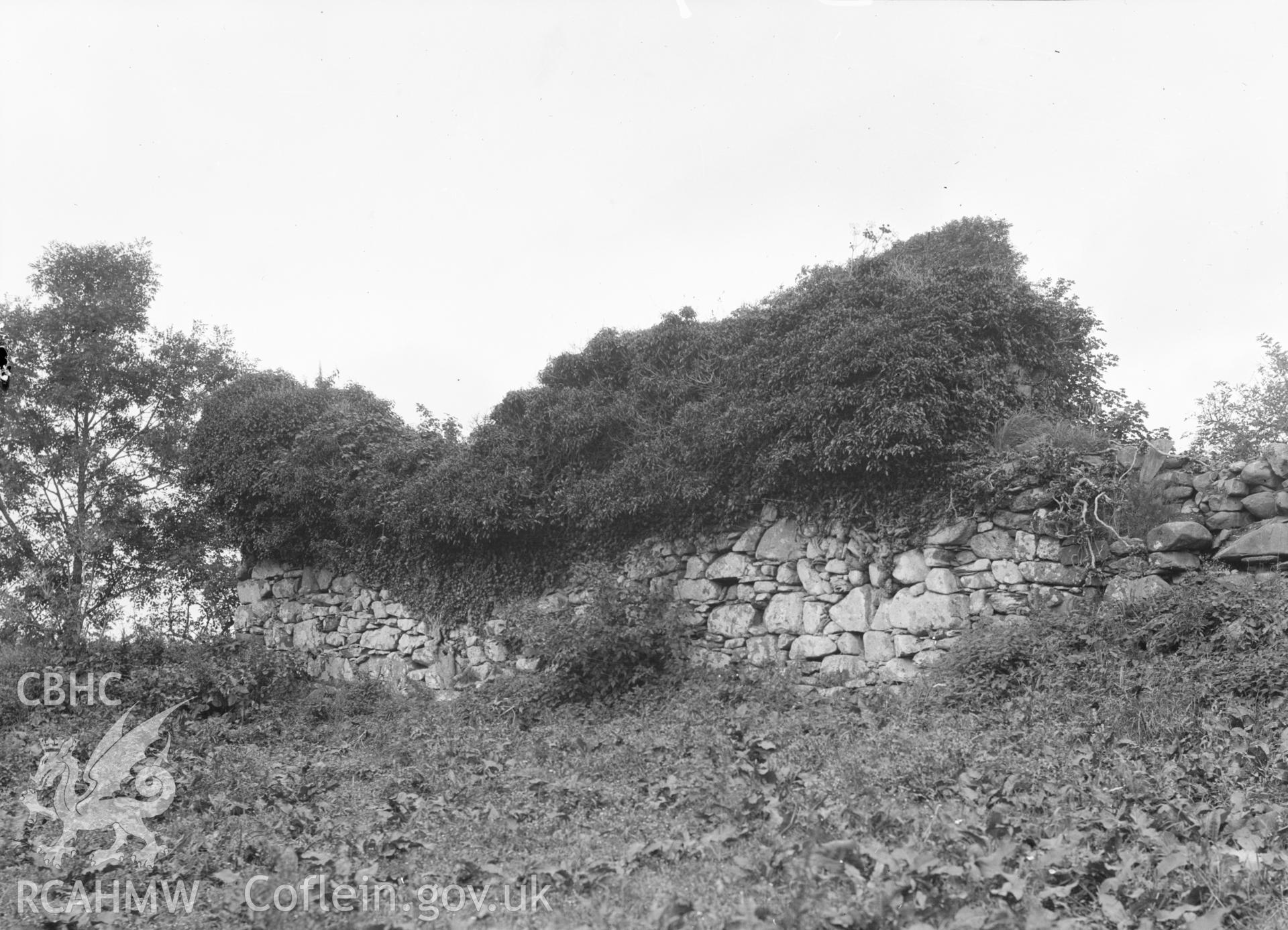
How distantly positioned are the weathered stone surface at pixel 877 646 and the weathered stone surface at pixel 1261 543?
283 centimetres

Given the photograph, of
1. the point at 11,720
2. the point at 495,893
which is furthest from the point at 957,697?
the point at 11,720

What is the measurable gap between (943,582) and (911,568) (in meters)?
0.34

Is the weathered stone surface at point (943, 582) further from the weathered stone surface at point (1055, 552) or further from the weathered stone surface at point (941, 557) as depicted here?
the weathered stone surface at point (1055, 552)

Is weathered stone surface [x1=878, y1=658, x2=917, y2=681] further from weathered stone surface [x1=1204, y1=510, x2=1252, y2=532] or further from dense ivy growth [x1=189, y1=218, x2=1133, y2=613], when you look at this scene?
weathered stone surface [x1=1204, y1=510, x2=1252, y2=532]

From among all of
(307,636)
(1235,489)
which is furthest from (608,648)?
(307,636)

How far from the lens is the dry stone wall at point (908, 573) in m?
8.23

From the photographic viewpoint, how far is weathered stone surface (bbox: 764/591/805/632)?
9797mm

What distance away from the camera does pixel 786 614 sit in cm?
988

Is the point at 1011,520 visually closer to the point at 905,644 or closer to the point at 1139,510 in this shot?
the point at 1139,510

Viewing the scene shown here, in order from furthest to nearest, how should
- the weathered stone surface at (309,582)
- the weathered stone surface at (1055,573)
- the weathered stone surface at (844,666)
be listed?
the weathered stone surface at (309,582) → the weathered stone surface at (844,666) → the weathered stone surface at (1055,573)

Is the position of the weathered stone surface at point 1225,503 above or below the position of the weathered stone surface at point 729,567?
above

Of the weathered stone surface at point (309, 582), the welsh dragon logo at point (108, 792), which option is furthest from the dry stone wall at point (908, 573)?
the welsh dragon logo at point (108, 792)

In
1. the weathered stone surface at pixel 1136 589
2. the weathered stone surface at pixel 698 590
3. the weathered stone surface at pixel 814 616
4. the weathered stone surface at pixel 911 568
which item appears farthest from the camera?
the weathered stone surface at pixel 698 590

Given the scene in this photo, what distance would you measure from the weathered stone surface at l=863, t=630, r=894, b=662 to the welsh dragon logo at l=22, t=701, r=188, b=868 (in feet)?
19.2
